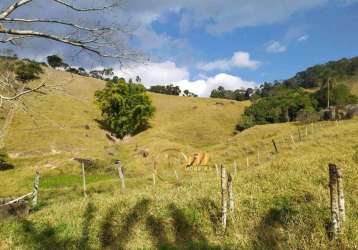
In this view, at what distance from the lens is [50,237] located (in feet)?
37.6

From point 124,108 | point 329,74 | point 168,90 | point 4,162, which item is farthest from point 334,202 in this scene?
point 329,74

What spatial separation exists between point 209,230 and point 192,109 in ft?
334

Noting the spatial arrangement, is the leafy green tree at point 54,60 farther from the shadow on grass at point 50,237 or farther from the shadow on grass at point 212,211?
the shadow on grass at point 212,211

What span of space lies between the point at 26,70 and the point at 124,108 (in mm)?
79236

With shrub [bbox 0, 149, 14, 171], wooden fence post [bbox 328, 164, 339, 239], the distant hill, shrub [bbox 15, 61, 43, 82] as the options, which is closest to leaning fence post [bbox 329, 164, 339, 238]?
wooden fence post [bbox 328, 164, 339, 239]

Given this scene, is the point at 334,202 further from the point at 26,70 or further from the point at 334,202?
the point at 26,70

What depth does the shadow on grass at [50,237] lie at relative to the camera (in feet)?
34.3

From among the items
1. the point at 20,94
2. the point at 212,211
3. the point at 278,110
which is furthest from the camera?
the point at 278,110

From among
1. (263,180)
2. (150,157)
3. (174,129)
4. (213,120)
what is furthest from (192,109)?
(263,180)

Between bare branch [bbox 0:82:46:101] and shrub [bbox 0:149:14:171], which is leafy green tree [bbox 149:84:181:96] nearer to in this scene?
shrub [bbox 0:149:14:171]

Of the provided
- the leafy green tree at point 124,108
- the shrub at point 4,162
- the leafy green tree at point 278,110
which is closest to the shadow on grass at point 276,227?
the shrub at point 4,162

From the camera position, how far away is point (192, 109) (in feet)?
366

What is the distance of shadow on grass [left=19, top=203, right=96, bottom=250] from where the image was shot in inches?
412

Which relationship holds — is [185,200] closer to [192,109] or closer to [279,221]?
[279,221]
